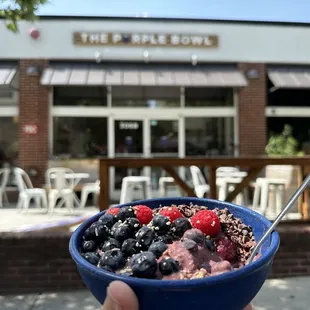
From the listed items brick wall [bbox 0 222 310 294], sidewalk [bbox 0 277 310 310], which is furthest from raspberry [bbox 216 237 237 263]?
brick wall [bbox 0 222 310 294]

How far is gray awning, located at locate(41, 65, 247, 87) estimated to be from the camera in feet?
26.8

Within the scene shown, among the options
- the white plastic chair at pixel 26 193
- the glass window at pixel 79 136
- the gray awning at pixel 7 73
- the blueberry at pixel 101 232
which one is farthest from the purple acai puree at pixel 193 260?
the glass window at pixel 79 136

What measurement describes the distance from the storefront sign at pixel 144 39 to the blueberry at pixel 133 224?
8.50 m

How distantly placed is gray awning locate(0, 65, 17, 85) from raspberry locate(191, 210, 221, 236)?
7.79 metres

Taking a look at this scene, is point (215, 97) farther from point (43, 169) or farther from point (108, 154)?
point (43, 169)

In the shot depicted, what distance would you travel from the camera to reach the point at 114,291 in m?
0.85

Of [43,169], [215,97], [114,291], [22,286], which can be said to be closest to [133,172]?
[43,169]

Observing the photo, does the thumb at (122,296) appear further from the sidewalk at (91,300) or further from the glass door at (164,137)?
the glass door at (164,137)

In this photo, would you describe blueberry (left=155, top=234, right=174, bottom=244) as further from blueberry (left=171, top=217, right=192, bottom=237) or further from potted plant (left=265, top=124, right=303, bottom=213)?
potted plant (left=265, top=124, right=303, bottom=213)

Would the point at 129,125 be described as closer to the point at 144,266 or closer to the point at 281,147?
the point at 281,147

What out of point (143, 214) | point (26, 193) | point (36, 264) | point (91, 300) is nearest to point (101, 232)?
point (143, 214)

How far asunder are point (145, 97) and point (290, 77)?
3652 millimetres

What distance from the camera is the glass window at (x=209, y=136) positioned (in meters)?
9.41

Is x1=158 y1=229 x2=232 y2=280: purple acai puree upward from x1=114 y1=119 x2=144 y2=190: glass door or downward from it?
downward
